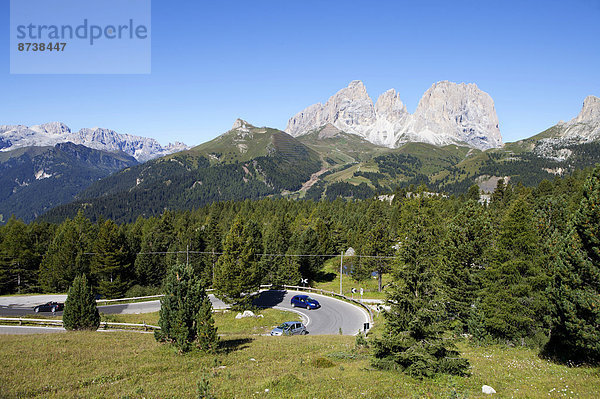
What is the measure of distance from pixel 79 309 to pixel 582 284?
3626 centimetres

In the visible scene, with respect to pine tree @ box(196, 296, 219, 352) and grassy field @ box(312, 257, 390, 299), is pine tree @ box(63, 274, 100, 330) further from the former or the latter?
grassy field @ box(312, 257, 390, 299)

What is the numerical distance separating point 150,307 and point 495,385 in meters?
48.7

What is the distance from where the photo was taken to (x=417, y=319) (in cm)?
1623

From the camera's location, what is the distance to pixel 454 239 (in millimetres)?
37781

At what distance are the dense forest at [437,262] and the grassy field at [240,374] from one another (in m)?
2.92

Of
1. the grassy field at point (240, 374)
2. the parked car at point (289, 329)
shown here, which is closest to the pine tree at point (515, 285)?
the grassy field at point (240, 374)

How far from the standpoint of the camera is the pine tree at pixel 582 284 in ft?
60.6

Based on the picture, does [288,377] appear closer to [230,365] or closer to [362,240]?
[230,365]

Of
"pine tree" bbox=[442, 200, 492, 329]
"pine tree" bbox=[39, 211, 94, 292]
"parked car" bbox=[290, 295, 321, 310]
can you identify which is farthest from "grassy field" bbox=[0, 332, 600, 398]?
"pine tree" bbox=[39, 211, 94, 292]

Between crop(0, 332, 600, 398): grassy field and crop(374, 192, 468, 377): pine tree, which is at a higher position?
crop(374, 192, 468, 377): pine tree

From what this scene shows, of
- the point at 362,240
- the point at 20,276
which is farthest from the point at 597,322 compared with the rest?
the point at 20,276

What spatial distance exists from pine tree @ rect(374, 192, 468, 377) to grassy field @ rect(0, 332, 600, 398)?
67cm

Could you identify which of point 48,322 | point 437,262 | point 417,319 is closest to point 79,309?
point 48,322

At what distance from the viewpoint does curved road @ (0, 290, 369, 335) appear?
140ft
